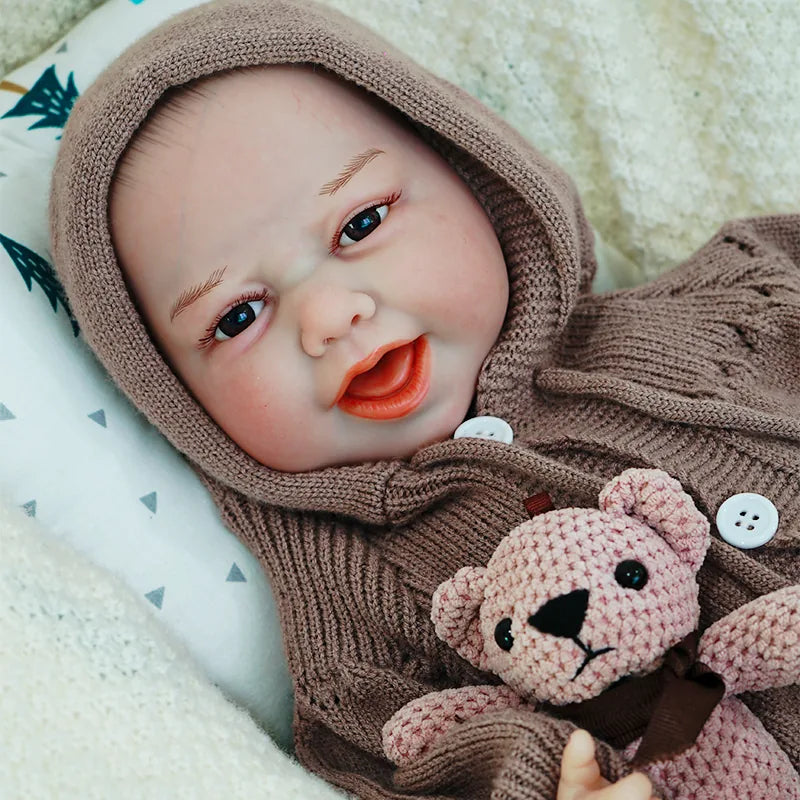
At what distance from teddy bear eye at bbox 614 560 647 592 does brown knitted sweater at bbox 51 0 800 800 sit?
0.63ft

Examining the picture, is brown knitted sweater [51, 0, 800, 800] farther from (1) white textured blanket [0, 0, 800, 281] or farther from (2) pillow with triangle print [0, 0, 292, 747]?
(1) white textured blanket [0, 0, 800, 281]

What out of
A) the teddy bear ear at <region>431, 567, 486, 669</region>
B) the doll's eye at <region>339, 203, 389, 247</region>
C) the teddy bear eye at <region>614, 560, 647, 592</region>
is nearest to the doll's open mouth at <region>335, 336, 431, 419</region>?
the doll's eye at <region>339, 203, 389, 247</region>

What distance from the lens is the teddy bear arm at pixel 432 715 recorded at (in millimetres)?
893

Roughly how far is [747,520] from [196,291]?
0.63m

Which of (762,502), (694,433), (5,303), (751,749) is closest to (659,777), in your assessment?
(751,749)

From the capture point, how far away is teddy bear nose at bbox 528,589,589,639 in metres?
0.75

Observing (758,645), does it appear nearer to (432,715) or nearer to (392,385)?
(432,715)

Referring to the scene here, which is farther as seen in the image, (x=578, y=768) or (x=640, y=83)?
(x=640, y=83)

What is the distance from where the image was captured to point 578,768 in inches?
28.8

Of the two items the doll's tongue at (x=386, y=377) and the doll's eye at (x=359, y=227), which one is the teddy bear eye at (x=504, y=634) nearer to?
the doll's tongue at (x=386, y=377)

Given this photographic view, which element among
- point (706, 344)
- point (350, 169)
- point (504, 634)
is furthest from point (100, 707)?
point (706, 344)

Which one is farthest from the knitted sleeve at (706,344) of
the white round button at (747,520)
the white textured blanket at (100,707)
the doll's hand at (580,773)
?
the white textured blanket at (100,707)

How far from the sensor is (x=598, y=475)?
3.43 feet

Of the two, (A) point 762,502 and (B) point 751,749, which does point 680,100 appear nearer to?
(A) point 762,502
